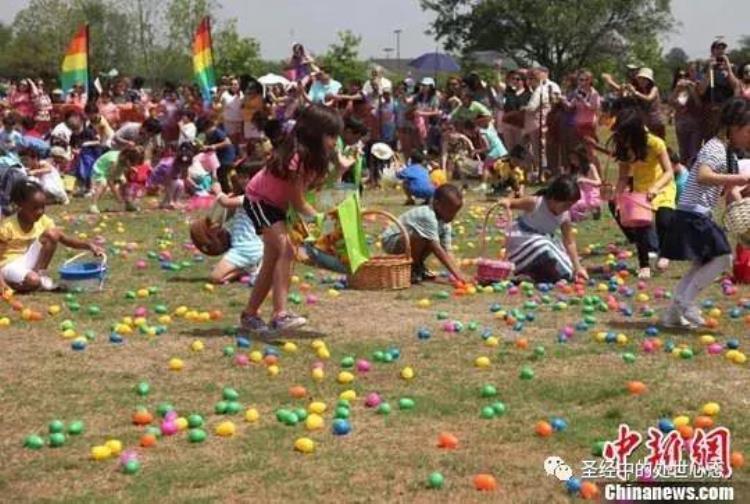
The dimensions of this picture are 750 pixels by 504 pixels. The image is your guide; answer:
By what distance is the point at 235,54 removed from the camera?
202ft

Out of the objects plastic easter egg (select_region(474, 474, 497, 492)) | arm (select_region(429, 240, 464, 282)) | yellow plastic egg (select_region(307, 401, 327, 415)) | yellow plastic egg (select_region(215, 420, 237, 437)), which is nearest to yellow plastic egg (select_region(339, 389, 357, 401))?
yellow plastic egg (select_region(307, 401, 327, 415))

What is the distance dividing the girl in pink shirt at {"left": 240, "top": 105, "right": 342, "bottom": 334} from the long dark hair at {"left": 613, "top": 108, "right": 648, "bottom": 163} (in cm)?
359

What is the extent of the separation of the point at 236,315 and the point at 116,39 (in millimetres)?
61839

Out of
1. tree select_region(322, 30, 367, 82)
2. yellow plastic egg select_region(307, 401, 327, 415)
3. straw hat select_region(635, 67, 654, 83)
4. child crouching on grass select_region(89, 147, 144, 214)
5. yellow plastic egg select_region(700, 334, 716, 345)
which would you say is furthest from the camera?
tree select_region(322, 30, 367, 82)

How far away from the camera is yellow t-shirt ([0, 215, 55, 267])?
8.98m

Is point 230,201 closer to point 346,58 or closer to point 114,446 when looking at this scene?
point 114,446

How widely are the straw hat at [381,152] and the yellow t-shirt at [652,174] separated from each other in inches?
357

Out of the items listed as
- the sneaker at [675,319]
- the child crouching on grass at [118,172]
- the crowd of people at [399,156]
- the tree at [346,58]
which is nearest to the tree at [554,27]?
the tree at [346,58]

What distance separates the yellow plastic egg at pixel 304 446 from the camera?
488cm

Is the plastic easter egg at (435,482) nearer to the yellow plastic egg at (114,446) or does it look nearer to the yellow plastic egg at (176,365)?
the yellow plastic egg at (114,446)

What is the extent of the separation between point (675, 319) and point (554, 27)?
62.4 metres

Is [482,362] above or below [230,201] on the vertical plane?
below

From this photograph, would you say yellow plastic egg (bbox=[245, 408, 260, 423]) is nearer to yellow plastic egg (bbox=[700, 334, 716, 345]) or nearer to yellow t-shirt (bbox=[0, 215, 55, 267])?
yellow plastic egg (bbox=[700, 334, 716, 345])

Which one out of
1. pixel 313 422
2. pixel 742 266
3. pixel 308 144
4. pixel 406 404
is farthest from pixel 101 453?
pixel 742 266
